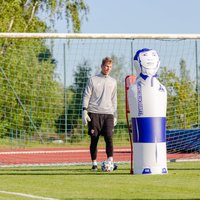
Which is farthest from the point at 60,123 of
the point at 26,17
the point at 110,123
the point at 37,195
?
the point at 26,17

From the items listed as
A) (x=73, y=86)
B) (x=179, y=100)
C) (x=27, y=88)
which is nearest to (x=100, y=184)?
(x=73, y=86)

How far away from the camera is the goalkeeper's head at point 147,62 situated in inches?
497

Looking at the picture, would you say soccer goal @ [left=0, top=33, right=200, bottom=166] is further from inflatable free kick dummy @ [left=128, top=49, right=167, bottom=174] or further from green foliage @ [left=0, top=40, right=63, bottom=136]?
inflatable free kick dummy @ [left=128, top=49, right=167, bottom=174]

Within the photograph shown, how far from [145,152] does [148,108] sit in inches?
25.0

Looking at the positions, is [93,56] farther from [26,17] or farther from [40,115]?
[26,17]

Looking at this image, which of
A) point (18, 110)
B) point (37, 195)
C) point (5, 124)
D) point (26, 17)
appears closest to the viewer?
point (37, 195)

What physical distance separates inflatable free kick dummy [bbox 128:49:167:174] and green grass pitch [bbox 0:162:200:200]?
0.91 feet

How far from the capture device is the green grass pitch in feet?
30.4

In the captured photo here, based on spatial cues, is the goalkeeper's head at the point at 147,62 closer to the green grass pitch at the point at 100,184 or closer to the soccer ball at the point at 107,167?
the green grass pitch at the point at 100,184

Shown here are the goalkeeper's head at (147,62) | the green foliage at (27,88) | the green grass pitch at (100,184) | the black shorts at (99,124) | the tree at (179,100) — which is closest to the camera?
the green grass pitch at (100,184)

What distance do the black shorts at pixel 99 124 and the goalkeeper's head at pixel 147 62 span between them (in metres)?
1.60

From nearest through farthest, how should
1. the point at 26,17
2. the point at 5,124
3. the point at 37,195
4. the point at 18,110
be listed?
the point at 37,195, the point at 18,110, the point at 5,124, the point at 26,17

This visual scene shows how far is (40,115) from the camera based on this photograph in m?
21.0

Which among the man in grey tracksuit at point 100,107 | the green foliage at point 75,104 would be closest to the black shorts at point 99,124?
the man in grey tracksuit at point 100,107
